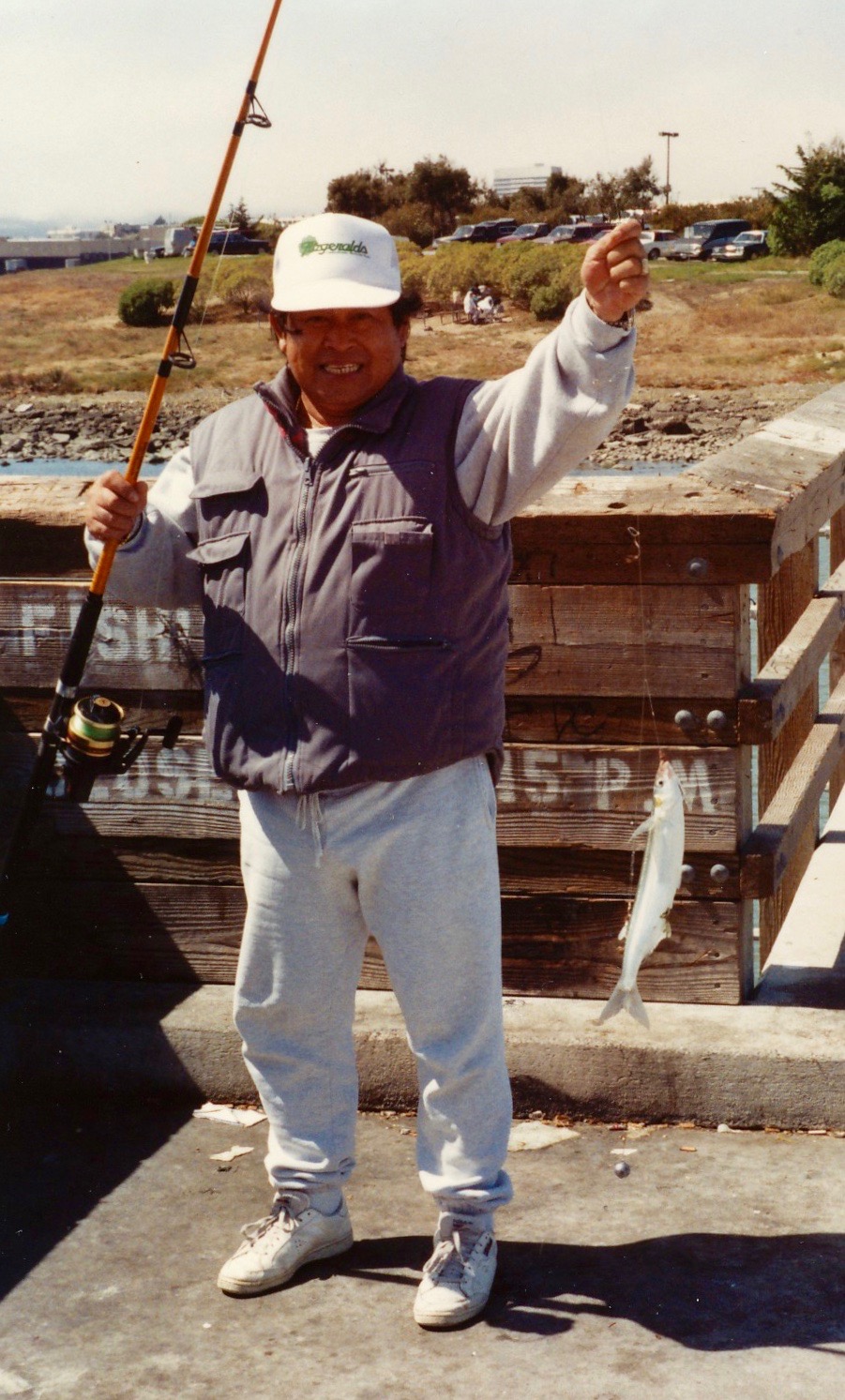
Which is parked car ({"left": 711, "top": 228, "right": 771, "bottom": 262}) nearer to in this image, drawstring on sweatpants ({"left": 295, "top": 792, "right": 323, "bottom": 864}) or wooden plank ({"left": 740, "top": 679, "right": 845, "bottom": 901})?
wooden plank ({"left": 740, "top": 679, "right": 845, "bottom": 901})

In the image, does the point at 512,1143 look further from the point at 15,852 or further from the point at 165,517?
the point at 165,517

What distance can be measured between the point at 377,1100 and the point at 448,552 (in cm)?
159

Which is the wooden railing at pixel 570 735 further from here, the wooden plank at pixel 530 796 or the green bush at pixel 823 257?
the green bush at pixel 823 257

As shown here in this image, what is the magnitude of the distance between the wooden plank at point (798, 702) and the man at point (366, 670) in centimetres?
208

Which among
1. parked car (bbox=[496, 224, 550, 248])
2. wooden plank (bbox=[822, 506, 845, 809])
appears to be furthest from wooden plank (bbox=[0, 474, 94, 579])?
parked car (bbox=[496, 224, 550, 248])

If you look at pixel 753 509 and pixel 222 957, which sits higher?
pixel 753 509

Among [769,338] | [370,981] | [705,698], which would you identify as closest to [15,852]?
[370,981]

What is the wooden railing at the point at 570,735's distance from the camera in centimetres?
371

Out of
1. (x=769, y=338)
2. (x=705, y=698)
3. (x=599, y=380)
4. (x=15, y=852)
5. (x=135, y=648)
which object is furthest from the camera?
(x=769, y=338)

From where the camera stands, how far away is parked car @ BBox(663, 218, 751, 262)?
62406mm

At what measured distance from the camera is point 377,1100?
13.0 feet

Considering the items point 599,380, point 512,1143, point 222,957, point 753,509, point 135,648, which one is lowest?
point 512,1143

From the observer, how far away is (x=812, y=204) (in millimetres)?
69938

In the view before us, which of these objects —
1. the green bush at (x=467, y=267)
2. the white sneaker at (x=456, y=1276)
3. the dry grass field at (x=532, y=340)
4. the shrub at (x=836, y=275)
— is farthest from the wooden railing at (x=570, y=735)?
the shrub at (x=836, y=275)
